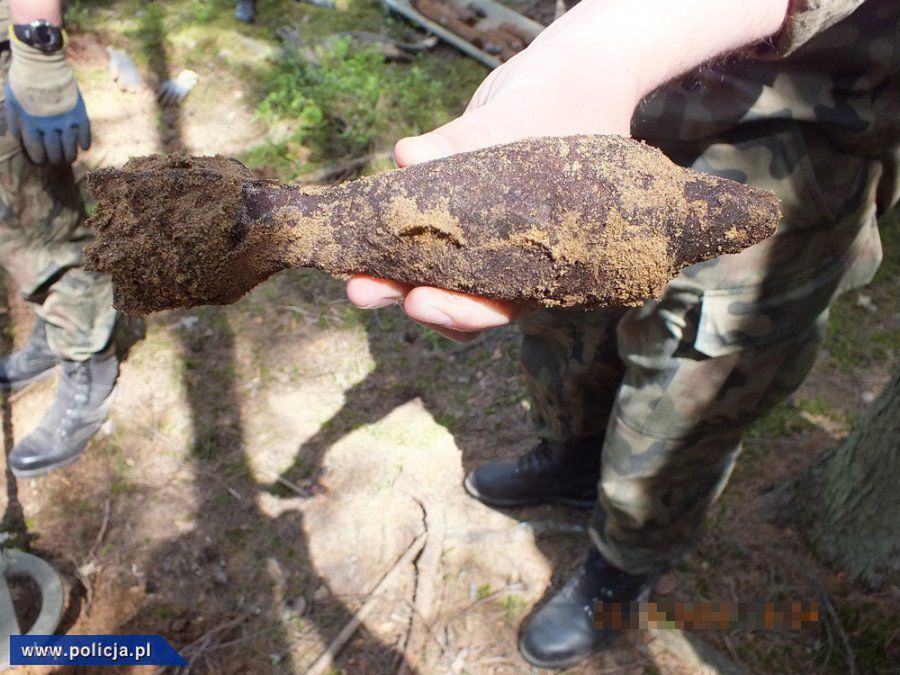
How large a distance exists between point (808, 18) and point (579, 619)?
218 cm

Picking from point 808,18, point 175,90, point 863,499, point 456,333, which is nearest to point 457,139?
point 456,333

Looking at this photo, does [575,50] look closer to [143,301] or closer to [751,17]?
[751,17]

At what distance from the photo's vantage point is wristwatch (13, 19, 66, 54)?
266 centimetres

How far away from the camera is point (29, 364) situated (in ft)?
11.8

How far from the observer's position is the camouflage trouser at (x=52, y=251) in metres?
2.90

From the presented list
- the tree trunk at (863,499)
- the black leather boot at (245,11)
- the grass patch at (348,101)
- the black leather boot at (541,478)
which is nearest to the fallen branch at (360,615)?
the black leather boot at (541,478)

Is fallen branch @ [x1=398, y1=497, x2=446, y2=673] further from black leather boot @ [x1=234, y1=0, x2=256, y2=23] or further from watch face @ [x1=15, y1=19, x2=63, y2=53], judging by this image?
black leather boot @ [x1=234, y1=0, x2=256, y2=23]

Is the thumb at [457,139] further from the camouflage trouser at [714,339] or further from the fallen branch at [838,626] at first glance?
the fallen branch at [838,626]

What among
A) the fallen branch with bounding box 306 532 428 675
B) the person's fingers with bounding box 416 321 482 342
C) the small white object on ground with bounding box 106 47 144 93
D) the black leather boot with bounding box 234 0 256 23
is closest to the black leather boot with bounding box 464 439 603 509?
the fallen branch with bounding box 306 532 428 675

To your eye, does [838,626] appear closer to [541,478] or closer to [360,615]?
[541,478]

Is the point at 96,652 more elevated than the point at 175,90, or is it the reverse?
the point at 175,90

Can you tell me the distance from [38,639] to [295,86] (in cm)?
438

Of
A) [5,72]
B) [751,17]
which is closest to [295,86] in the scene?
[5,72]

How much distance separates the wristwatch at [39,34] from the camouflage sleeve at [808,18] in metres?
2.85
